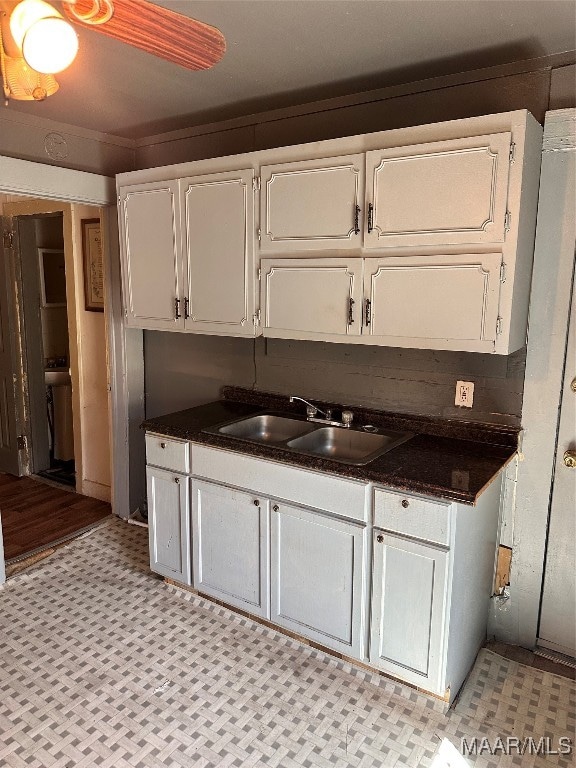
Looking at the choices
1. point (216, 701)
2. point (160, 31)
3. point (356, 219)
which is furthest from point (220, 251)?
point (216, 701)

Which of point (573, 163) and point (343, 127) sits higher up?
point (343, 127)

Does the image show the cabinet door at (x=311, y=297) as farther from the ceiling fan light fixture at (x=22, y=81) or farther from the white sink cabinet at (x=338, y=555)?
the ceiling fan light fixture at (x=22, y=81)

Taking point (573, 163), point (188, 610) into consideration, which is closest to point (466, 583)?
point (188, 610)

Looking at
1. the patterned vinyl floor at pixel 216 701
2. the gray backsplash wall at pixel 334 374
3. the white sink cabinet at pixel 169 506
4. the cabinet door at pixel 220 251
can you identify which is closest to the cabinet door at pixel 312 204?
the cabinet door at pixel 220 251

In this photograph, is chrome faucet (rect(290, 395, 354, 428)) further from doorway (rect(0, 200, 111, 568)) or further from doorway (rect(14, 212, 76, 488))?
doorway (rect(14, 212, 76, 488))

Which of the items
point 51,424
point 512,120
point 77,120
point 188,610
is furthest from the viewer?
point 51,424

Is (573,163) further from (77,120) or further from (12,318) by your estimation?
(12,318)

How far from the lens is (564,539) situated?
229 centimetres

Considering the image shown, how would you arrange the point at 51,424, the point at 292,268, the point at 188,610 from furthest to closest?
the point at 51,424
the point at 188,610
the point at 292,268

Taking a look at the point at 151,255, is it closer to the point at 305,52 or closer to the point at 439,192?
the point at 305,52

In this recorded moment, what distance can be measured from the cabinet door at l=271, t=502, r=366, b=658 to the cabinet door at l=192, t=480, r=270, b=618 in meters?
0.07

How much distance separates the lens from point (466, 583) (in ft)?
6.88

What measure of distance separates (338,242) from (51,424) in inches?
131

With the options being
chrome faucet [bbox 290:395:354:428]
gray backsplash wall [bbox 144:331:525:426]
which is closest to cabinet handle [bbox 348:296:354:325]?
gray backsplash wall [bbox 144:331:525:426]
